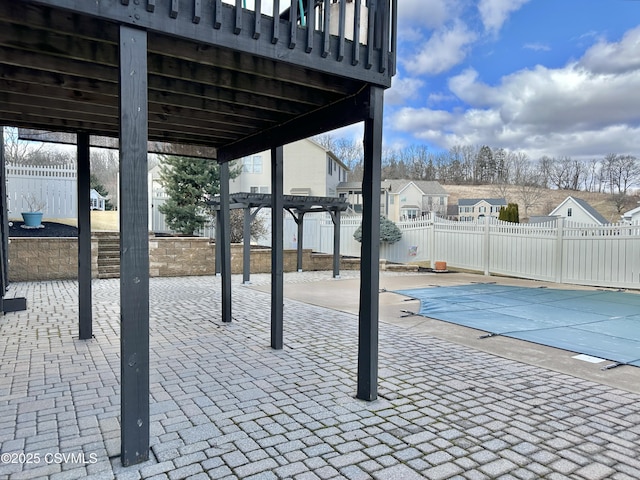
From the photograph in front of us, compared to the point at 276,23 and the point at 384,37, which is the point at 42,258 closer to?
the point at 276,23

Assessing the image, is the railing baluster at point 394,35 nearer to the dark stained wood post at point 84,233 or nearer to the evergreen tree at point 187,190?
the dark stained wood post at point 84,233

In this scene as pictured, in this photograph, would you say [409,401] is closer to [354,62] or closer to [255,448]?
[255,448]

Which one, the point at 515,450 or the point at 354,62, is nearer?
the point at 515,450

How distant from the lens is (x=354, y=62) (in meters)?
2.96

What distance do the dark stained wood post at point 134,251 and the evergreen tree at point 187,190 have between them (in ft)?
44.3

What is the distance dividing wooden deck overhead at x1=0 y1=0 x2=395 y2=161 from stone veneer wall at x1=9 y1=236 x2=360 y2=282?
19.8 ft

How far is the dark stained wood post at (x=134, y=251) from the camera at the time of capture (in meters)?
2.24

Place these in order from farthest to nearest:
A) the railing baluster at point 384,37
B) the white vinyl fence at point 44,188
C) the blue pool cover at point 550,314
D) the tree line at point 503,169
→ the tree line at point 503,169 → the white vinyl fence at point 44,188 → the blue pool cover at point 550,314 → the railing baluster at point 384,37

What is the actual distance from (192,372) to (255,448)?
5.07 ft

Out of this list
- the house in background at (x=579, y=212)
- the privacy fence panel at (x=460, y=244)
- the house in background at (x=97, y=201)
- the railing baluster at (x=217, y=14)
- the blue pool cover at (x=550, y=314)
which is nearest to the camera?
the railing baluster at (x=217, y=14)

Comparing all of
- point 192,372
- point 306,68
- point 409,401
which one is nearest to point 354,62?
point 306,68

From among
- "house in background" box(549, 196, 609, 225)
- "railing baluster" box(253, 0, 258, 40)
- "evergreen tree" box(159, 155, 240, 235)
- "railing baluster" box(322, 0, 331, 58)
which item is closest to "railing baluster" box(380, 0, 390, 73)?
"railing baluster" box(322, 0, 331, 58)

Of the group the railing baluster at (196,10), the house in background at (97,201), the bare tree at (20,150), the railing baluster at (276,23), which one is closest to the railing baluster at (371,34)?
the railing baluster at (276,23)

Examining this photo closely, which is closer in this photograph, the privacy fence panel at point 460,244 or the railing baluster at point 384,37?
the railing baluster at point 384,37
